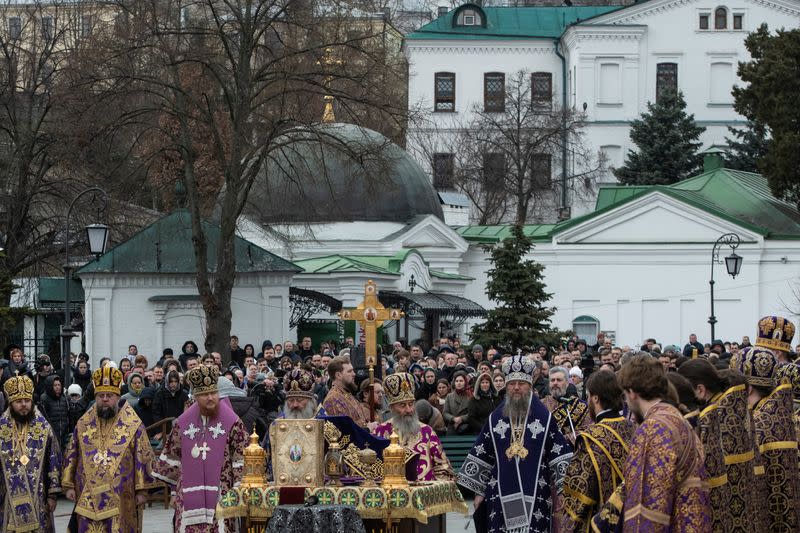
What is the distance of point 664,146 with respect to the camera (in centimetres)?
6562

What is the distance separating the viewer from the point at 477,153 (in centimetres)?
7094

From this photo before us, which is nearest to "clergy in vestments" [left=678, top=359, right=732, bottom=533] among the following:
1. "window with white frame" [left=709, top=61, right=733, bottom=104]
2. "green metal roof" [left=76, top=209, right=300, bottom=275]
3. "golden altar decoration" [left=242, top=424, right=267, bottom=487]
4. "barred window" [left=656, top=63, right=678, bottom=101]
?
"golden altar decoration" [left=242, top=424, right=267, bottom=487]

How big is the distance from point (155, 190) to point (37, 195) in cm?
265

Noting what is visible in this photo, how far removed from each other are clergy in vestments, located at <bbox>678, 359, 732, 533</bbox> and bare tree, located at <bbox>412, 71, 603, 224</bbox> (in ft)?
193

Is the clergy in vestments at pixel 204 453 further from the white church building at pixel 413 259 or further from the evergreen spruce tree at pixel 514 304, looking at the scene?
the evergreen spruce tree at pixel 514 304

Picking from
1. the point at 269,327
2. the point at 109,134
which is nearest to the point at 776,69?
the point at 269,327

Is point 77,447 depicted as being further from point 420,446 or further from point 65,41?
point 65,41

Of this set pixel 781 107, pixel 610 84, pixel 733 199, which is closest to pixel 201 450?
pixel 781 107

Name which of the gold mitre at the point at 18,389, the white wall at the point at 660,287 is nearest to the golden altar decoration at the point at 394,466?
the gold mitre at the point at 18,389

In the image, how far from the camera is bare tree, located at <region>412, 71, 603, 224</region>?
70.1 m

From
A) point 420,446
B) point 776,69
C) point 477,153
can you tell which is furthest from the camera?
point 477,153

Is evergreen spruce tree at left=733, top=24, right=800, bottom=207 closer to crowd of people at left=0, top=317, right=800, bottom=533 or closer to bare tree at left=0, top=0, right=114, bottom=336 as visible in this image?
bare tree at left=0, top=0, right=114, bottom=336

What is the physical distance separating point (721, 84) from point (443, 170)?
471 inches

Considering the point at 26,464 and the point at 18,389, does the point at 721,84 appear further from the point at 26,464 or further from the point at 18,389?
the point at 26,464
